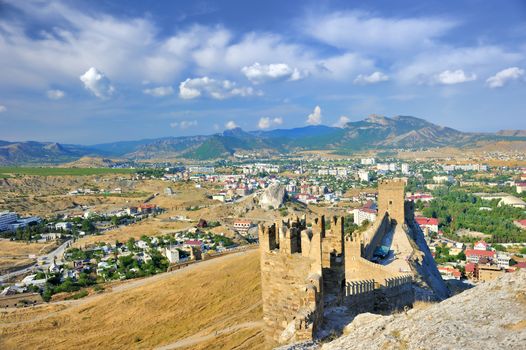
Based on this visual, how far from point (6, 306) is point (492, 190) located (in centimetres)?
10624

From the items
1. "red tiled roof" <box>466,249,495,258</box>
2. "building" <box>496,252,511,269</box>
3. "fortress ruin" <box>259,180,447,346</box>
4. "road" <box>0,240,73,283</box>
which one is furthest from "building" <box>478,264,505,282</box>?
"road" <box>0,240,73,283</box>

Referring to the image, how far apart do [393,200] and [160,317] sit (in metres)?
17.9

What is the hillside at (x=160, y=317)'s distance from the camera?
24.0 metres

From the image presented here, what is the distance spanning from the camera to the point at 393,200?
89.5ft

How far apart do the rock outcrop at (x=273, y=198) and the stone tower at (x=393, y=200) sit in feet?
189

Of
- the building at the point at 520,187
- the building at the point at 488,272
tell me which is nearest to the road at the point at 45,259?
the building at the point at 488,272

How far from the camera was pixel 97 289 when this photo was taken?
124 feet

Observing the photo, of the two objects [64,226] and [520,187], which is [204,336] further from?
[520,187]

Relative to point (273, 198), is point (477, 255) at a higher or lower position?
lower

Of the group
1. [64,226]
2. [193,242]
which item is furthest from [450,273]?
[64,226]

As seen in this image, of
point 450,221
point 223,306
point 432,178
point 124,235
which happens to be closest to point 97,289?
point 223,306

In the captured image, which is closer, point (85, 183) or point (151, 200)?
point (151, 200)

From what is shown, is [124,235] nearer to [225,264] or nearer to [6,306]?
[6,306]

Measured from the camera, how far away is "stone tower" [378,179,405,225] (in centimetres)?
2723
